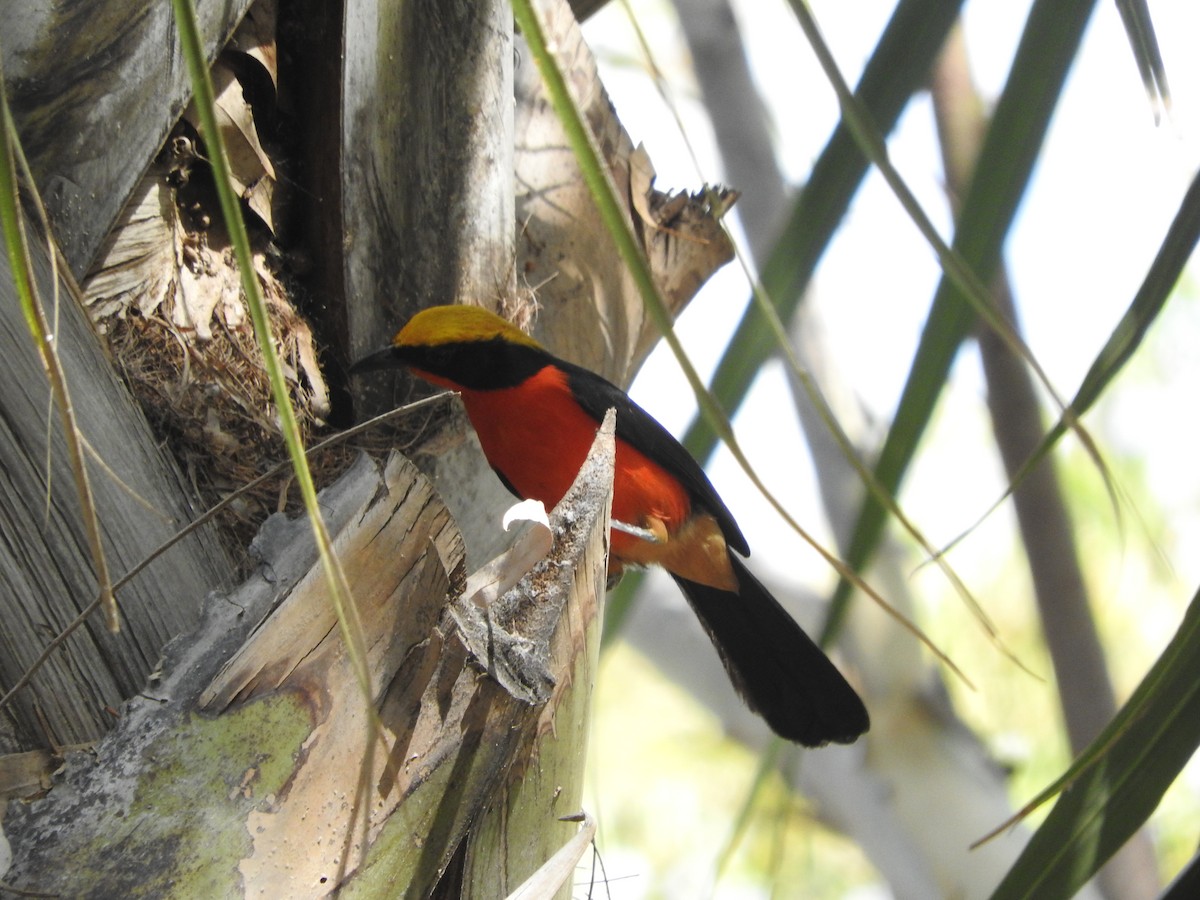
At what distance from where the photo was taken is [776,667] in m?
3.88

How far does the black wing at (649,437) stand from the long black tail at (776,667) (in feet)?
0.49

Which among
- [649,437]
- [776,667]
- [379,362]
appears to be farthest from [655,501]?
[379,362]

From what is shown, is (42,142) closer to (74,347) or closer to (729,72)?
(74,347)

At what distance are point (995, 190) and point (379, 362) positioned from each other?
1.53 metres

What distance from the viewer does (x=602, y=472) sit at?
1.75 m

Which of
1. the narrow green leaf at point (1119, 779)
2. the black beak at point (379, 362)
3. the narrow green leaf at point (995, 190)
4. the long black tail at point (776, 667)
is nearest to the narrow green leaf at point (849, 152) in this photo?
the narrow green leaf at point (995, 190)

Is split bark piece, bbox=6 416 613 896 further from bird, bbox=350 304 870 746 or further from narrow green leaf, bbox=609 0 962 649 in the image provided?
bird, bbox=350 304 870 746

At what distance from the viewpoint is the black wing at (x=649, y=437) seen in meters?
3.44

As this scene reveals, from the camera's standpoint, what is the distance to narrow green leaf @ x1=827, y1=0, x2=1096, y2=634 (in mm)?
1325

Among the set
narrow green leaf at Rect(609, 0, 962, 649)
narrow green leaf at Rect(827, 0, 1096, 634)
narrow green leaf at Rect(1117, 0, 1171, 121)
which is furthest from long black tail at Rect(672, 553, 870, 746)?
narrow green leaf at Rect(1117, 0, 1171, 121)

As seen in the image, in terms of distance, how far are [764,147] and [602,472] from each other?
19.7 feet

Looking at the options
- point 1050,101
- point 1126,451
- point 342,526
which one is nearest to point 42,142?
point 342,526

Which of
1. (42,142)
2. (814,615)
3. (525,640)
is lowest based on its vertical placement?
(814,615)

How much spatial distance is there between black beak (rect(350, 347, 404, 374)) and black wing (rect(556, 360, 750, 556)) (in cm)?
82
